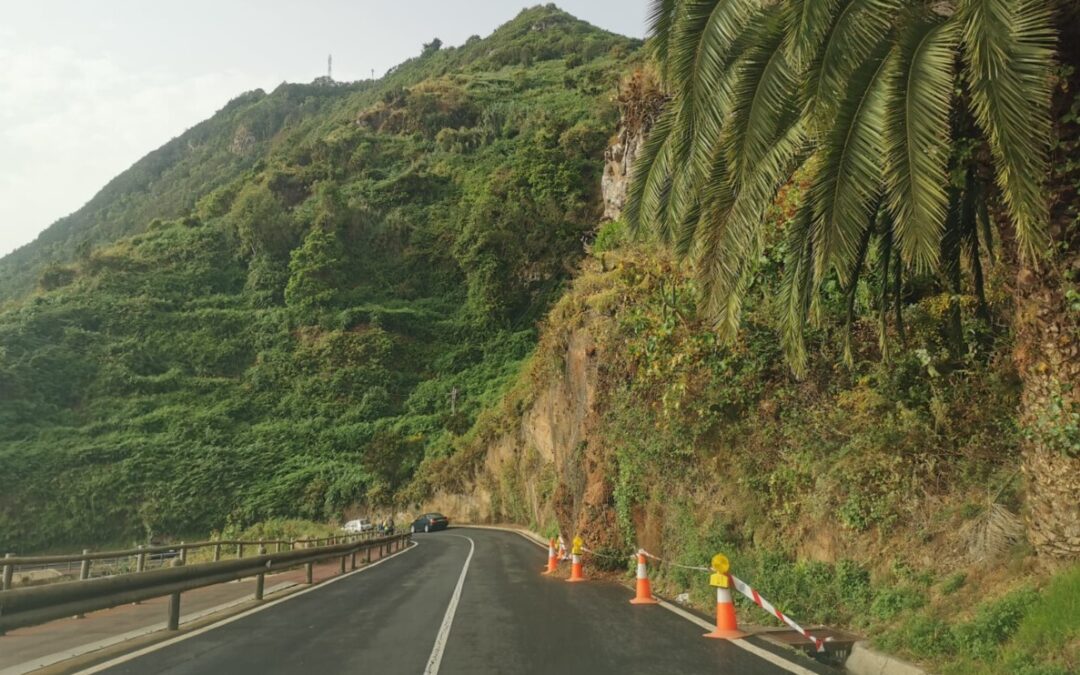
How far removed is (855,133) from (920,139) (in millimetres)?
653

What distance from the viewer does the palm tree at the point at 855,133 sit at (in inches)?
233

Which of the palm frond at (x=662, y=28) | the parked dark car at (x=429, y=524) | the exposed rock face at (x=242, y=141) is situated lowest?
the parked dark car at (x=429, y=524)

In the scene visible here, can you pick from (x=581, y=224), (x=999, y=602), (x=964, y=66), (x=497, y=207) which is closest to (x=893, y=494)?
(x=999, y=602)

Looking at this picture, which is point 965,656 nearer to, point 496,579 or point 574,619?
point 574,619

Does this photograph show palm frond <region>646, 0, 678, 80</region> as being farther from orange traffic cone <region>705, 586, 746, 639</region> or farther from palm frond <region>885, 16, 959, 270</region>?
orange traffic cone <region>705, 586, 746, 639</region>

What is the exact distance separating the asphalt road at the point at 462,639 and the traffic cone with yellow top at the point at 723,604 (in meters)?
0.27

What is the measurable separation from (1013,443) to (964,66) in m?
4.13

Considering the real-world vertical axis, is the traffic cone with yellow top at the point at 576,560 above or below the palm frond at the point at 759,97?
below

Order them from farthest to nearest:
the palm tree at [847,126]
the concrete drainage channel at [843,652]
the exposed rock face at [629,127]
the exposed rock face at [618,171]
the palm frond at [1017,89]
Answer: the exposed rock face at [618,171], the exposed rock face at [629,127], the concrete drainage channel at [843,652], the palm tree at [847,126], the palm frond at [1017,89]

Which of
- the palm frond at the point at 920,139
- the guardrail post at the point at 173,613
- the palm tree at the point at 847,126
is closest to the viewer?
the palm tree at the point at 847,126

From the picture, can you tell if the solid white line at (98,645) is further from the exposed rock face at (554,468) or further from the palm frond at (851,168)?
the palm frond at (851,168)

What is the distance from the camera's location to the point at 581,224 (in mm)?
78438

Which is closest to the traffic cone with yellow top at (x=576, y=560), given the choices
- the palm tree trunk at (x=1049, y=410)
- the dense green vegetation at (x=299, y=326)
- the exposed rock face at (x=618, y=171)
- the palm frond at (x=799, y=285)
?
the palm frond at (x=799, y=285)

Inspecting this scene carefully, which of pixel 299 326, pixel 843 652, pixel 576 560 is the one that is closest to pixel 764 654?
pixel 843 652
